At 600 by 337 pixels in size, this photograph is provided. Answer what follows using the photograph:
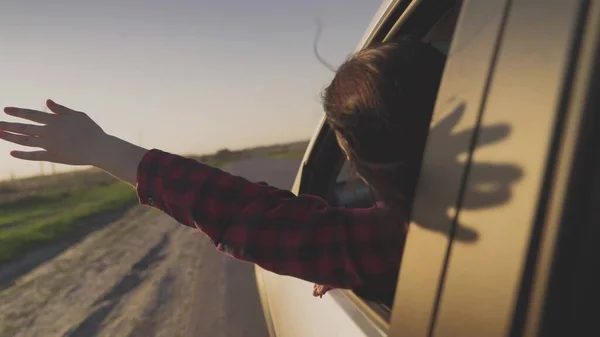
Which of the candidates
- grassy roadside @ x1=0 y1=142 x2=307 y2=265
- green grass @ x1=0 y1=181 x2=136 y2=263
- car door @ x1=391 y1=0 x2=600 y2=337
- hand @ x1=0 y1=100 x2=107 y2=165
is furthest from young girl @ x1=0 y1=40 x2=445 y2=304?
green grass @ x1=0 y1=181 x2=136 y2=263

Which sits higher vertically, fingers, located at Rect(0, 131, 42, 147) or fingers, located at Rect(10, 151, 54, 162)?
fingers, located at Rect(0, 131, 42, 147)

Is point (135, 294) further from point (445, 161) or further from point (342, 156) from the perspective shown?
point (445, 161)

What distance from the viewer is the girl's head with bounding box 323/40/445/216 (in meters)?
1.36

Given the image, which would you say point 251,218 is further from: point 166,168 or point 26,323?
point 26,323

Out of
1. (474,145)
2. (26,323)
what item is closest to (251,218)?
(474,145)

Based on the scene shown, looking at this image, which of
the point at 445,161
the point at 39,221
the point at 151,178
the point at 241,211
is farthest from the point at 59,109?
the point at 39,221

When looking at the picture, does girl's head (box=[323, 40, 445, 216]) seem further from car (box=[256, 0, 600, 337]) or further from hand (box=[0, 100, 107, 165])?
hand (box=[0, 100, 107, 165])

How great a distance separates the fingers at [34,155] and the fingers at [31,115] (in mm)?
74

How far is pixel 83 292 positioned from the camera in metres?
6.74

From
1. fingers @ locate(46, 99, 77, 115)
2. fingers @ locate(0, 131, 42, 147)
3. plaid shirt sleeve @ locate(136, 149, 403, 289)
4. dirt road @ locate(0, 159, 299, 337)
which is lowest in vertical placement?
dirt road @ locate(0, 159, 299, 337)

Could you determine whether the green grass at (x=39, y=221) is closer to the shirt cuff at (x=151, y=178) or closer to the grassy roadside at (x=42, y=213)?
the grassy roadside at (x=42, y=213)

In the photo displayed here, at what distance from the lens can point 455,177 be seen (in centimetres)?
109

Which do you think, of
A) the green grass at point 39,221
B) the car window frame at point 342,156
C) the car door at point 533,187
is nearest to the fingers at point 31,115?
the car window frame at point 342,156

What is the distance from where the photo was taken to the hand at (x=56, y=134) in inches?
65.6
